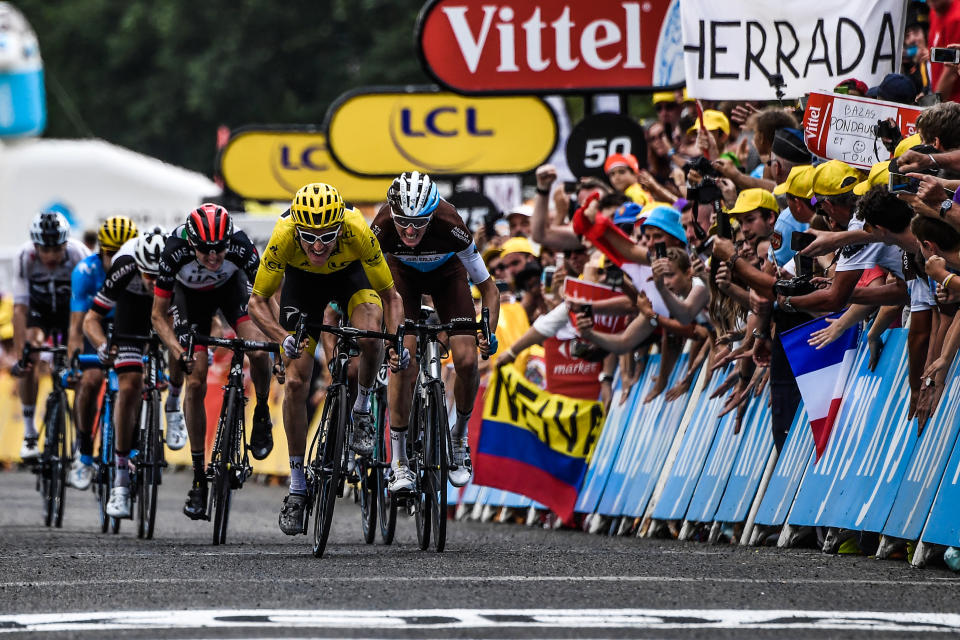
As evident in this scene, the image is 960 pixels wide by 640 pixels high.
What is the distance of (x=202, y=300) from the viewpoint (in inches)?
522

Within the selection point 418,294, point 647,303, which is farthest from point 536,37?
point 418,294

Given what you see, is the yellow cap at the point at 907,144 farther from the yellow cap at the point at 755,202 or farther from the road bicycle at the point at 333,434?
the road bicycle at the point at 333,434

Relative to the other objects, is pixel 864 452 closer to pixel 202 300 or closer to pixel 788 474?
pixel 788 474

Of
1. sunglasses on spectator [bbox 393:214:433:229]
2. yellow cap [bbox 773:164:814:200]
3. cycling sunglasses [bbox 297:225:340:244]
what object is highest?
Result: yellow cap [bbox 773:164:814:200]

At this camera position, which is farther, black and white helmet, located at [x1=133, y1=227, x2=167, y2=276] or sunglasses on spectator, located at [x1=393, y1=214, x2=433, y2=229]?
black and white helmet, located at [x1=133, y1=227, x2=167, y2=276]

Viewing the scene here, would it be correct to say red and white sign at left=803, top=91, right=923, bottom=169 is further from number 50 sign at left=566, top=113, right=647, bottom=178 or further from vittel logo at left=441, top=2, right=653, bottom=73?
vittel logo at left=441, top=2, right=653, bottom=73

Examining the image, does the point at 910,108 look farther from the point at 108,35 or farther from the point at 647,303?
the point at 108,35

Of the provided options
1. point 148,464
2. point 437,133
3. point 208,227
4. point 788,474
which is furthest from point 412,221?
point 437,133

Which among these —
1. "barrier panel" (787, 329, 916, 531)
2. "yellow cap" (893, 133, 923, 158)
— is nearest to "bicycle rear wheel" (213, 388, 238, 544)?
"barrier panel" (787, 329, 916, 531)

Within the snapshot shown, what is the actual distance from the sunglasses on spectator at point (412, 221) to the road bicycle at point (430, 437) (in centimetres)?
53

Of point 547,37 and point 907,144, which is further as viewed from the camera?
point 547,37

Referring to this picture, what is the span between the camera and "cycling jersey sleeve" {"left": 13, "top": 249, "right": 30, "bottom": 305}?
1631 centimetres

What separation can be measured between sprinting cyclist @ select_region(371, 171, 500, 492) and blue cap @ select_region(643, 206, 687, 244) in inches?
67.6

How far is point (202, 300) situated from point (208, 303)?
0.04 m
